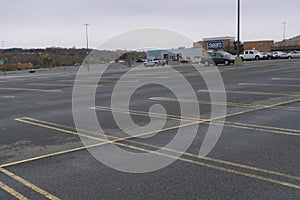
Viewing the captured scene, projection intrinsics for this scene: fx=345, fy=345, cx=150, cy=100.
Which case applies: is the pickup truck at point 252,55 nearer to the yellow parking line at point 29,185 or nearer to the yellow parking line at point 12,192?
the yellow parking line at point 29,185

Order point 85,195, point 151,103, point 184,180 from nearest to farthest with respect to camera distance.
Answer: point 85,195 → point 184,180 → point 151,103

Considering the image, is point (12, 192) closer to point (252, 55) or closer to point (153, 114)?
point (153, 114)

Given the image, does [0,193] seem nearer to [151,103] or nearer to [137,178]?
[137,178]

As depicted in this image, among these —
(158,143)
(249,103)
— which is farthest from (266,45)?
(158,143)

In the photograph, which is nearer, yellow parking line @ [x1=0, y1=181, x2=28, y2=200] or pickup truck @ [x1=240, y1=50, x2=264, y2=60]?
yellow parking line @ [x1=0, y1=181, x2=28, y2=200]

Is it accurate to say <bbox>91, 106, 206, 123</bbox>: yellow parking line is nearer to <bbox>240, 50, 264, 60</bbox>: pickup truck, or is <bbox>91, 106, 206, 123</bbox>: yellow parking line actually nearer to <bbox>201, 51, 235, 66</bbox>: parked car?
<bbox>201, 51, 235, 66</bbox>: parked car

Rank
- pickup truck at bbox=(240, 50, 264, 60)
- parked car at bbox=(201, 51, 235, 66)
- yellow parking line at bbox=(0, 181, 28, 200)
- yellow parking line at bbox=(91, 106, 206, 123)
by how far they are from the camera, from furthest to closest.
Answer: pickup truck at bbox=(240, 50, 264, 60), parked car at bbox=(201, 51, 235, 66), yellow parking line at bbox=(91, 106, 206, 123), yellow parking line at bbox=(0, 181, 28, 200)

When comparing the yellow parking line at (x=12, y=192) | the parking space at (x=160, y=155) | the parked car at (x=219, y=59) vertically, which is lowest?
the yellow parking line at (x=12, y=192)

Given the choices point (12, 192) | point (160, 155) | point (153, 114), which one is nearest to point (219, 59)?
point (153, 114)

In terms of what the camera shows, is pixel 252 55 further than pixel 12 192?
Yes

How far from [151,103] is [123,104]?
99 centimetres

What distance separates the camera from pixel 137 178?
4852mm

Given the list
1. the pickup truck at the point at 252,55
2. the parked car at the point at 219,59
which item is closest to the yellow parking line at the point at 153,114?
the parked car at the point at 219,59

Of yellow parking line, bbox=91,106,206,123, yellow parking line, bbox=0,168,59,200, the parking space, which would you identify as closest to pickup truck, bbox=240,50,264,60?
the parking space
